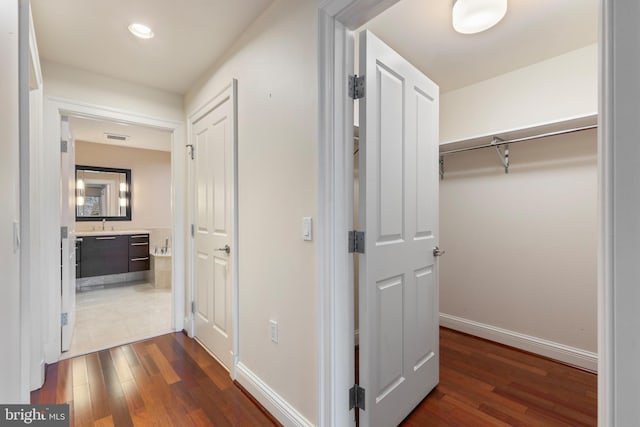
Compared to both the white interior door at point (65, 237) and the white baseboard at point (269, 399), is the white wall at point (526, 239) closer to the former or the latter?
the white baseboard at point (269, 399)

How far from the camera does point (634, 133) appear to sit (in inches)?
24.7

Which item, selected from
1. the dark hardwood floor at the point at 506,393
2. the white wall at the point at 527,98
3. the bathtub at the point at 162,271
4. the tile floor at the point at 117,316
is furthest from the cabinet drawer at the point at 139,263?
the white wall at the point at 527,98

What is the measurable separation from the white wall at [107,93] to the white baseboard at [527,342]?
340cm

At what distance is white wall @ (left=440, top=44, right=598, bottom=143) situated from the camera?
2213 millimetres

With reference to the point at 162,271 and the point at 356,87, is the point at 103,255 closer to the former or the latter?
the point at 162,271

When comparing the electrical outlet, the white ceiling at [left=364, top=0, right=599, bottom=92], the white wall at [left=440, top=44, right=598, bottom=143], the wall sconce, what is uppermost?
the white ceiling at [left=364, top=0, right=599, bottom=92]

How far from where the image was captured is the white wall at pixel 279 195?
1501 mm

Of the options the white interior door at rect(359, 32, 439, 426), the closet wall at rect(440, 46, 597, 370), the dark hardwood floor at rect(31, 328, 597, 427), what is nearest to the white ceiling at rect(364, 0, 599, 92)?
the closet wall at rect(440, 46, 597, 370)

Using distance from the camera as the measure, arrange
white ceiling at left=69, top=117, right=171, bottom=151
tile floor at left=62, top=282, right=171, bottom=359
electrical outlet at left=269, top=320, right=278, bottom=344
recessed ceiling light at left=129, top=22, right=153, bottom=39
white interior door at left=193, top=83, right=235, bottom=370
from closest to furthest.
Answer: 1. electrical outlet at left=269, top=320, right=278, bottom=344
2. recessed ceiling light at left=129, top=22, right=153, bottom=39
3. white interior door at left=193, top=83, right=235, bottom=370
4. tile floor at left=62, top=282, right=171, bottom=359
5. white ceiling at left=69, top=117, right=171, bottom=151

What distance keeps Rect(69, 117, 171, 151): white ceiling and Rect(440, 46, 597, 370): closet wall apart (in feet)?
11.2

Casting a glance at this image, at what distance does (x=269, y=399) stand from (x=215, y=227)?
4.30 ft

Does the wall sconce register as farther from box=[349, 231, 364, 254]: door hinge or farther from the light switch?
box=[349, 231, 364, 254]: door hinge

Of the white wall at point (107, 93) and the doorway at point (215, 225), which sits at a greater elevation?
the white wall at point (107, 93)
